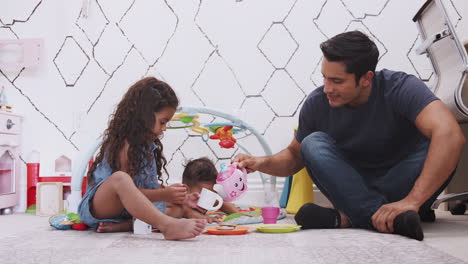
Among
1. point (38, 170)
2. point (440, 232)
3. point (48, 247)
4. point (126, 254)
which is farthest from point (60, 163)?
point (440, 232)

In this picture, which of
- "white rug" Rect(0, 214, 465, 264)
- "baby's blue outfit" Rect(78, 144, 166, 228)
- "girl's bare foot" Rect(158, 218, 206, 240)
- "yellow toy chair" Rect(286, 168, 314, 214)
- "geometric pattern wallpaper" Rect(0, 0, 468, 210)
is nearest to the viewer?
"white rug" Rect(0, 214, 465, 264)

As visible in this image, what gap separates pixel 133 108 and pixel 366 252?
84cm

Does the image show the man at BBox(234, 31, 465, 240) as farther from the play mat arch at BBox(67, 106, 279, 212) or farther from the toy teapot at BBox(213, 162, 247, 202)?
the play mat arch at BBox(67, 106, 279, 212)

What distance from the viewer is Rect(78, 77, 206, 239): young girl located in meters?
1.48

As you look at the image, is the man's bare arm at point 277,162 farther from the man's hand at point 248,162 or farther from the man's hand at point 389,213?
the man's hand at point 389,213

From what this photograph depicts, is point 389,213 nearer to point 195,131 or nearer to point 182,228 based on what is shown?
point 182,228

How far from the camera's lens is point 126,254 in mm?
1095

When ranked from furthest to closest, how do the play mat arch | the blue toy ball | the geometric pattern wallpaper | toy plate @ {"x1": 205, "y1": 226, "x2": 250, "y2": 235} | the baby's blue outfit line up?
the geometric pattern wallpaper
the play mat arch
the blue toy ball
the baby's blue outfit
toy plate @ {"x1": 205, "y1": 226, "x2": 250, "y2": 235}

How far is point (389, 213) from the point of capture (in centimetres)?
134

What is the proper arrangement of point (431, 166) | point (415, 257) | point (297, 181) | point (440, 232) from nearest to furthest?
point (415, 257) < point (431, 166) < point (440, 232) < point (297, 181)

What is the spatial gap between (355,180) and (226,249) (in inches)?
19.2

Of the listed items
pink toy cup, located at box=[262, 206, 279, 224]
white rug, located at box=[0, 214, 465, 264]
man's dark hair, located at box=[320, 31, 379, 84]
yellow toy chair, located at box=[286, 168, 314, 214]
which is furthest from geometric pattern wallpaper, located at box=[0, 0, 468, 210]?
white rug, located at box=[0, 214, 465, 264]

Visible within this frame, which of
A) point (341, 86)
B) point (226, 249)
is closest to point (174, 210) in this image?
point (226, 249)

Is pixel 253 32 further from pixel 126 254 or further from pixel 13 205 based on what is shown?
pixel 126 254
